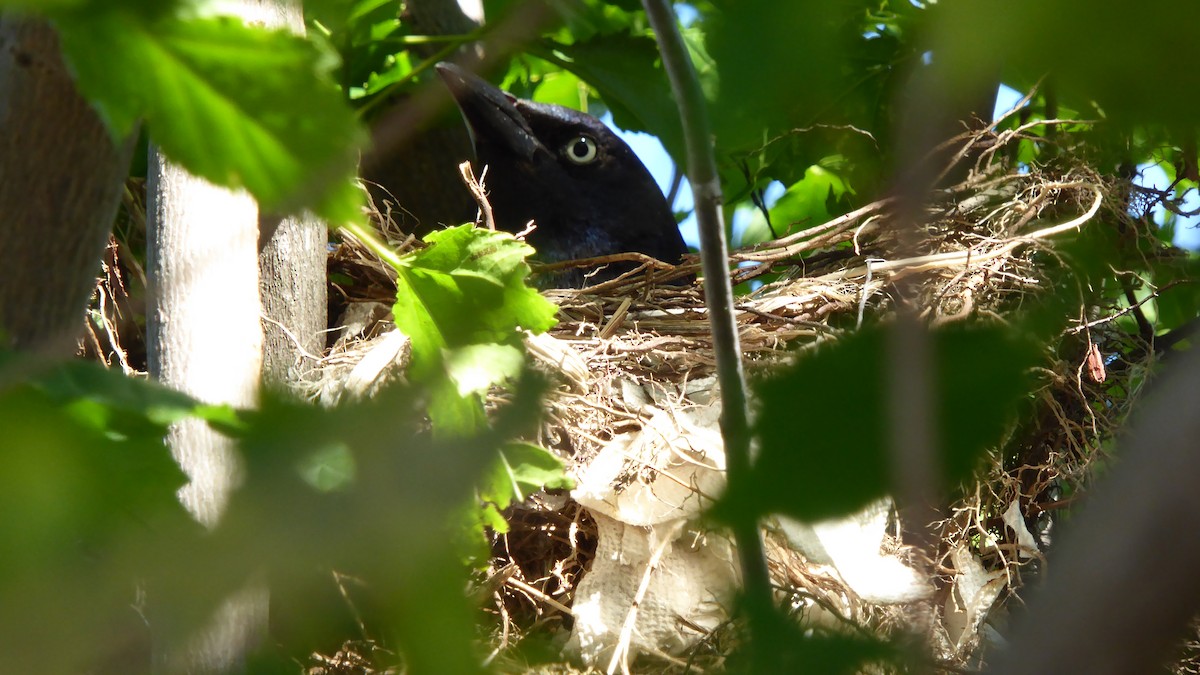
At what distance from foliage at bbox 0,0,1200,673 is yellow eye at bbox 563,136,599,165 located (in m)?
2.58

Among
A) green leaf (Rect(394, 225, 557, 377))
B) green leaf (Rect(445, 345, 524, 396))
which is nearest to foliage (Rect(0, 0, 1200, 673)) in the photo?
green leaf (Rect(445, 345, 524, 396))

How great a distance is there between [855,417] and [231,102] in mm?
351

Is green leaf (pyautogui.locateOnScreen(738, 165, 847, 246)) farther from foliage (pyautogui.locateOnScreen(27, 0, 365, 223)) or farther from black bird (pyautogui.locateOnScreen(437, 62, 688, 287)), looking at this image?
foliage (pyautogui.locateOnScreen(27, 0, 365, 223))

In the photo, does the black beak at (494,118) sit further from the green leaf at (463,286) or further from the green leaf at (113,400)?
the green leaf at (113,400)

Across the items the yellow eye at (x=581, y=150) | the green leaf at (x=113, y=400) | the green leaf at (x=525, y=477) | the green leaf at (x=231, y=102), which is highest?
the yellow eye at (x=581, y=150)

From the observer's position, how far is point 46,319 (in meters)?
0.88

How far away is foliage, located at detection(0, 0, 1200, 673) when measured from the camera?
39cm

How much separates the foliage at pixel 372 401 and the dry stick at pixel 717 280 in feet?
0.10

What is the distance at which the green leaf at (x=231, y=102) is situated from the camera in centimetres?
52

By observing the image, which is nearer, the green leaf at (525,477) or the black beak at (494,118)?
the green leaf at (525,477)

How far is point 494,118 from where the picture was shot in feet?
9.89

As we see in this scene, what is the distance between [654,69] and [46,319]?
5.19ft

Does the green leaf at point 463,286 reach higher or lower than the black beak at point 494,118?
lower

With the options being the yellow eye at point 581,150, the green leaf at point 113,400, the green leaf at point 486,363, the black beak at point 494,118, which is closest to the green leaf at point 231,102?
the green leaf at point 113,400
